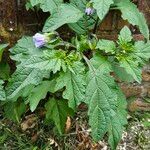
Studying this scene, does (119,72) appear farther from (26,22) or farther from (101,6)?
(26,22)

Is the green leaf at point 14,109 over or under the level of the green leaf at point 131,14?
under

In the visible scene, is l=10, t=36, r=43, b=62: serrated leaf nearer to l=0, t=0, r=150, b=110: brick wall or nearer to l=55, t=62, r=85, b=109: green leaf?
l=55, t=62, r=85, b=109: green leaf

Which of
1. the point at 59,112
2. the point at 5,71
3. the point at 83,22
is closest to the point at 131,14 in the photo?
the point at 83,22

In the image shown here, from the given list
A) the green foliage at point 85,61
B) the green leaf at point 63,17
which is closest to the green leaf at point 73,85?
the green foliage at point 85,61

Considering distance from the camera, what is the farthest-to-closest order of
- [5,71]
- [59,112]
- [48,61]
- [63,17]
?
[5,71] < [59,112] < [63,17] < [48,61]

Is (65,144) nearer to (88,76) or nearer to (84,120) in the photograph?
(84,120)

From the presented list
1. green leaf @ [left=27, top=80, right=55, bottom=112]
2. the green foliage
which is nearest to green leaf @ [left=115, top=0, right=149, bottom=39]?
the green foliage

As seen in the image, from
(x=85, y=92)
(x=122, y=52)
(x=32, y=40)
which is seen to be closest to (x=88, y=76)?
(x=85, y=92)

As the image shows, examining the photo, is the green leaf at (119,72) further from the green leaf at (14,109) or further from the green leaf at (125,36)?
the green leaf at (14,109)
